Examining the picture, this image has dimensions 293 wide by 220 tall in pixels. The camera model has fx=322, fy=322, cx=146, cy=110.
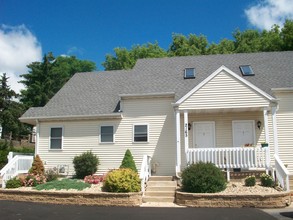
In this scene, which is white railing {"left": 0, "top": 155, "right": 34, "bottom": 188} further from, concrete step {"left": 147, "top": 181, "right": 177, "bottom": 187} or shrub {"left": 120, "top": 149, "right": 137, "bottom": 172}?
concrete step {"left": 147, "top": 181, "right": 177, "bottom": 187}

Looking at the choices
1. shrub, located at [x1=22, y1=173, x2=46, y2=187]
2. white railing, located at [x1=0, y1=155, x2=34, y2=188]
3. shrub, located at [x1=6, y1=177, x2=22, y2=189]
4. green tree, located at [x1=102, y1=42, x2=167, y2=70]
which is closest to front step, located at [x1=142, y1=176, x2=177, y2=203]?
shrub, located at [x1=22, y1=173, x2=46, y2=187]

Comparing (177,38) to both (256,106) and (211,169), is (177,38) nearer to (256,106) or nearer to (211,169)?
(256,106)

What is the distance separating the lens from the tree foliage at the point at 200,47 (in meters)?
35.2

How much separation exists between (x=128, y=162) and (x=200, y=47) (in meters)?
27.8

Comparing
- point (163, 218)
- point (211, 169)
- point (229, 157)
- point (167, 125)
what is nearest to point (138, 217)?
point (163, 218)

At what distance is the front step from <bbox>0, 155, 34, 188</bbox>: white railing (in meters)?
7.13

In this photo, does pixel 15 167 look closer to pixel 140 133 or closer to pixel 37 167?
pixel 37 167

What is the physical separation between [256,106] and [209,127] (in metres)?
2.98

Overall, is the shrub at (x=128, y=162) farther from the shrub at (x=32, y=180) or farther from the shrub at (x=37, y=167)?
the shrub at (x=37, y=167)

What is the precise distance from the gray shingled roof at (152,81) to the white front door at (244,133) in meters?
2.05

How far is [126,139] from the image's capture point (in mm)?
17984

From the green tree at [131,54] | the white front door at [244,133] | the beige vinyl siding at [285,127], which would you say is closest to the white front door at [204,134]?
the white front door at [244,133]

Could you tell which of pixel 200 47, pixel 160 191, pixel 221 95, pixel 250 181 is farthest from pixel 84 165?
pixel 200 47

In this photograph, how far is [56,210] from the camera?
11.4 m
